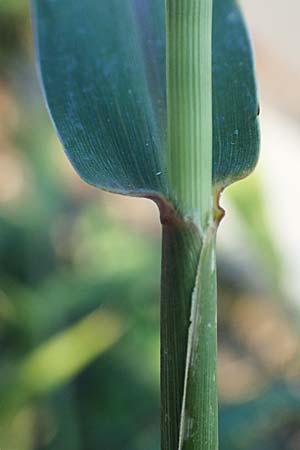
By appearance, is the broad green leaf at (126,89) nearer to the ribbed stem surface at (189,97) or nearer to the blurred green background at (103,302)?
the ribbed stem surface at (189,97)

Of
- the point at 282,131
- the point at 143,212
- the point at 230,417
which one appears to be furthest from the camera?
the point at 282,131

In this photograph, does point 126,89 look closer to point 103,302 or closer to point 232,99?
point 232,99

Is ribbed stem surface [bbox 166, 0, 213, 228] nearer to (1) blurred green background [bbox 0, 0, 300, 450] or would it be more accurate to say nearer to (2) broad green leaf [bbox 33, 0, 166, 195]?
(2) broad green leaf [bbox 33, 0, 166, 195]

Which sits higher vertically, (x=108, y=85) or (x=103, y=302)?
(x=108, y=85)

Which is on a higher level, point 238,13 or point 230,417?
point 238,13

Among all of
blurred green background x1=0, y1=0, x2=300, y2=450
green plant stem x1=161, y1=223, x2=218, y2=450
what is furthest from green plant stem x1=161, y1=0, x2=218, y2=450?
blurred green background x1=0, y1=0, x2=300, y2=450

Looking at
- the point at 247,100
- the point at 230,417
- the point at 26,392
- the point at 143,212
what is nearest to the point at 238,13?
the point at 247,100

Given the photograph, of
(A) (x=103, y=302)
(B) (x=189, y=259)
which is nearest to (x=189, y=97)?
(B) (x=189, y=259)

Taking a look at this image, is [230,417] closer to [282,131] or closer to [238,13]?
[238,13]
